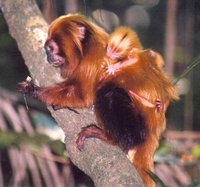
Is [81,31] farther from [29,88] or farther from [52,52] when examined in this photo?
[29,88]

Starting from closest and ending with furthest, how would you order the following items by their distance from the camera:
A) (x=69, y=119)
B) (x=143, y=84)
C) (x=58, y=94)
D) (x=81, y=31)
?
(x=143, y=84)
(x=69, y=119)
(x=58, y=94)
(x=81, y=31)

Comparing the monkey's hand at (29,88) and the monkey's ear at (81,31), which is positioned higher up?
the monkey's ear at (81,31)

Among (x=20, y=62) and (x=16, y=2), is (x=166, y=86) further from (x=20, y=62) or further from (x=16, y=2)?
(x=20, y=62)

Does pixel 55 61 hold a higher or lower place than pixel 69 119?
higher

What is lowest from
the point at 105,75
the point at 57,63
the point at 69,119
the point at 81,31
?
the point at 69,119

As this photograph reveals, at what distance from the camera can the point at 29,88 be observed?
2.86 metres

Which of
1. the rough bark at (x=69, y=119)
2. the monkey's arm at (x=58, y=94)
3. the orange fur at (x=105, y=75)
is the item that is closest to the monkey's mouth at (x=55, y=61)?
the orange fur at (x=105, y=75)

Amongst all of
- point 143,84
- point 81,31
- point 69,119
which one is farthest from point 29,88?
point 143,84

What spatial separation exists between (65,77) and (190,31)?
3.79m

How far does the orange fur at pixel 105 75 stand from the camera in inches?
100

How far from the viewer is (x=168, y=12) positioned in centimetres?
565

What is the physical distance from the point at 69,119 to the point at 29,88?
60 cm

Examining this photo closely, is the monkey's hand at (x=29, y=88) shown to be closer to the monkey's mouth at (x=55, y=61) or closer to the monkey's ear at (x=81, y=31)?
the monkey's mouth at (x=55, y=61)

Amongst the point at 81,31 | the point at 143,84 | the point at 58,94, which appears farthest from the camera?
the point at 81,31
